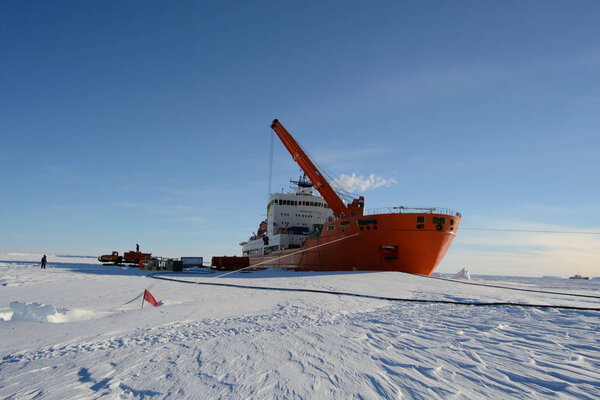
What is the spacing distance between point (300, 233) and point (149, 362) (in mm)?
28450

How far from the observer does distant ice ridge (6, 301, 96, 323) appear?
6434mm

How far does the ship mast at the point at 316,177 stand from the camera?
2450 centimetres

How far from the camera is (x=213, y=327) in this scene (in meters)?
5.83

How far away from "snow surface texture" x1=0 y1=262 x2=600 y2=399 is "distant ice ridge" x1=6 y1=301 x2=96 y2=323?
0.02 metres

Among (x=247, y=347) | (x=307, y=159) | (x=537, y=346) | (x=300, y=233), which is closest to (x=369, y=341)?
(x=247, y=347)

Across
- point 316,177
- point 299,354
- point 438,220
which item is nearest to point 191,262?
point 316,177

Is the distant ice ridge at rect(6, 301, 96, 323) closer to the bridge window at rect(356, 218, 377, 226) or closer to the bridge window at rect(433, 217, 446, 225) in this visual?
the bridge window at rect(356, 218, 377, 226)

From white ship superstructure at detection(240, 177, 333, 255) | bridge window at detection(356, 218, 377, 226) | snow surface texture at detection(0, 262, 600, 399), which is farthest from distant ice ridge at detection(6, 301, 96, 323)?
white ship superstructure at detection(240, 177, 333, 255)

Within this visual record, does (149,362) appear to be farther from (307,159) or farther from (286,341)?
(307,159)

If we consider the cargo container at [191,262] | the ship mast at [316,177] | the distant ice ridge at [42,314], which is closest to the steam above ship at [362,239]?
the ship mast at [316,177]

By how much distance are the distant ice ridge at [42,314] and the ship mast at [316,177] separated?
60.7 feet

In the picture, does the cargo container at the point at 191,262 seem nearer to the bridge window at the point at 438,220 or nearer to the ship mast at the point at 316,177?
the ship mast at the point at 316,177

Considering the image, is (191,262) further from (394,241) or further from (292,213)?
(394,241)

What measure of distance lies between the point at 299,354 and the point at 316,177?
80.0 ft
